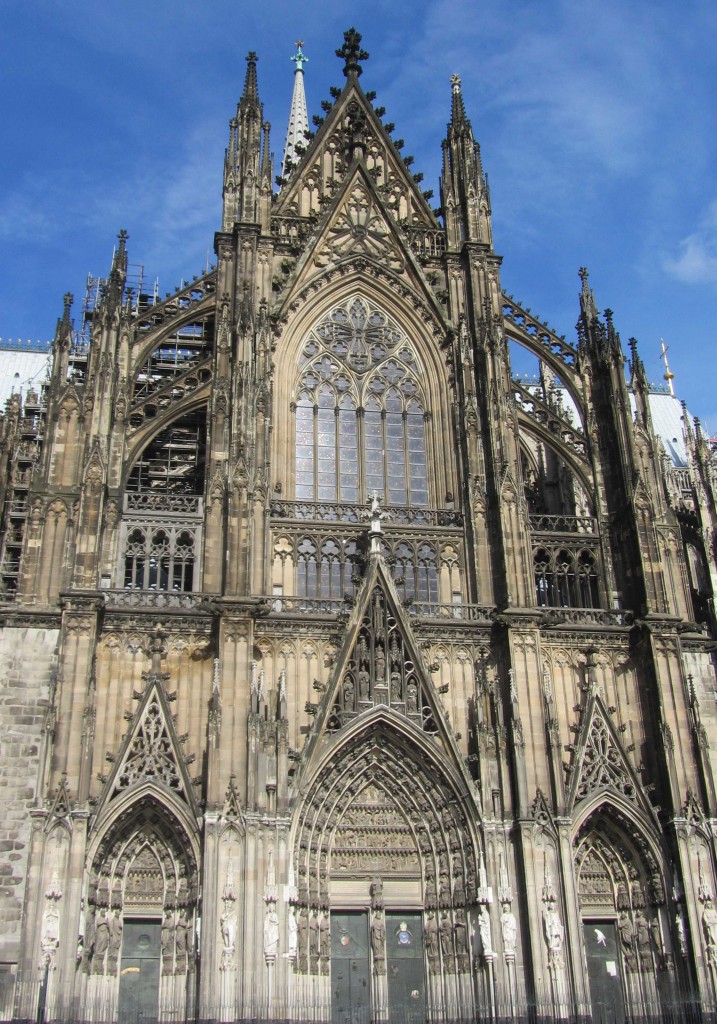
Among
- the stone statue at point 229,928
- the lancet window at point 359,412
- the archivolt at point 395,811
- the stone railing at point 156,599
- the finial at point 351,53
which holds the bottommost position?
the stone statue at point 229,928

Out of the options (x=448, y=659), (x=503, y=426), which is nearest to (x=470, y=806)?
(x=448, y=659)

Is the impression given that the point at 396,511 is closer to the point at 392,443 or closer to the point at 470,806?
the point at 392,443

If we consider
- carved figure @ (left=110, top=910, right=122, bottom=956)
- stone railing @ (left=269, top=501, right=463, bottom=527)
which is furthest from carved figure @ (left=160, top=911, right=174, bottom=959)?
stone railing @ (left=269, top=501, right=463, bottom=527)

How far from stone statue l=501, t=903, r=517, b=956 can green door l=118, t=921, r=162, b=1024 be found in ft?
22.8

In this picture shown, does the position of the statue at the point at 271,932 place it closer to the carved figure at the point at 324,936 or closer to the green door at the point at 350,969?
the carved figure at the point at 324,936

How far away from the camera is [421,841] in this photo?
24703 mm

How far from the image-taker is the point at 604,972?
79.3 ft

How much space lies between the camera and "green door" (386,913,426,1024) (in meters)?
23.2

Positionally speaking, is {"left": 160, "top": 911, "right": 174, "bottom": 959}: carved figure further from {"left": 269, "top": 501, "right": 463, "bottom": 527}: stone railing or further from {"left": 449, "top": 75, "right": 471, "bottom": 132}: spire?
{"left": 449, "top": 75, "right": 471, "bottom": 132}: spire

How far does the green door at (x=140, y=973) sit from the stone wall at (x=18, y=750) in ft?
7.33

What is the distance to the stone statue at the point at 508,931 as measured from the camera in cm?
2250

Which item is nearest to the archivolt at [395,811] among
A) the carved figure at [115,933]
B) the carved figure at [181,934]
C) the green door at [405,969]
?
the green door at [405,969]

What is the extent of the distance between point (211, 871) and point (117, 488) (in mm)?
9195

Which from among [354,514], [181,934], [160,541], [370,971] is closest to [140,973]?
[181,934]
